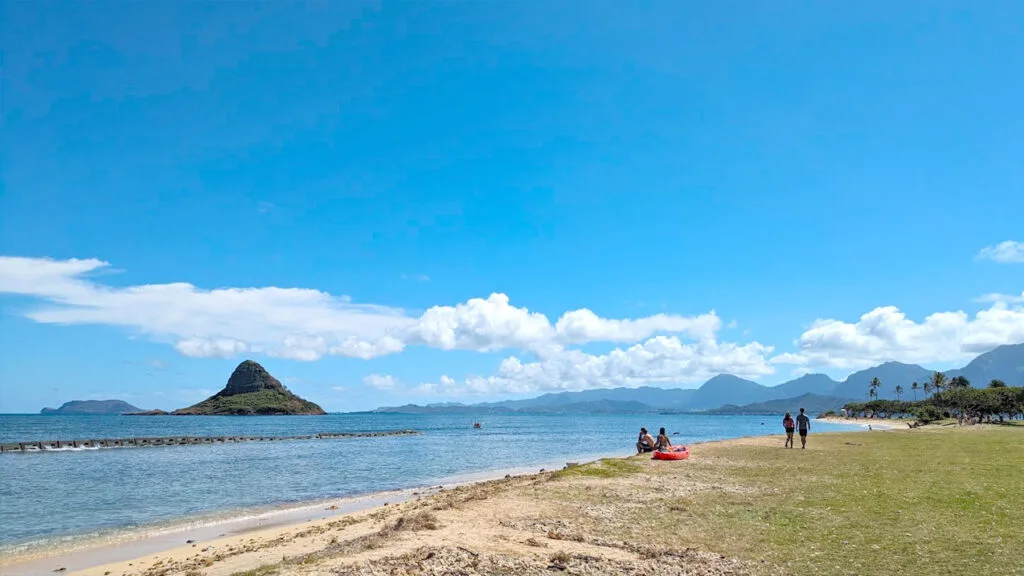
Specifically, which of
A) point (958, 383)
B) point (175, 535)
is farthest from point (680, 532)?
point (958, 383)

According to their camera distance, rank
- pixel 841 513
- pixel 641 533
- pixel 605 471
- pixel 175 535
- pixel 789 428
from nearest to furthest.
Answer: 1. pixel 641 533
2. pixel 841 513
3. pixel 175 535
4. pixel 605 471
5. pixel 789 428

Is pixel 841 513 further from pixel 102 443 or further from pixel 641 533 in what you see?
pixel 102 443

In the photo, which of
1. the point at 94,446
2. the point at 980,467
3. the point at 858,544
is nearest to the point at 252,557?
the point at 858,544

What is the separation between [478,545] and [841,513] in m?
8.84

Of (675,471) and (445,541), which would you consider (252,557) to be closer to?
(445,541)

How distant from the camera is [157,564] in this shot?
15227 mm

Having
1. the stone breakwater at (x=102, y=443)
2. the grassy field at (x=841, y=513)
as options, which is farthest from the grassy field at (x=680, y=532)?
the stone breakwater at (x=102, y=443)

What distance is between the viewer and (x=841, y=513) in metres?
14.8

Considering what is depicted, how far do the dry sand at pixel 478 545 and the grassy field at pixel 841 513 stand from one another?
504 mm

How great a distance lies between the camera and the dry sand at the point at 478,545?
10578 millimetres

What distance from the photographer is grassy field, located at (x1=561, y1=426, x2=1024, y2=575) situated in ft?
35.6

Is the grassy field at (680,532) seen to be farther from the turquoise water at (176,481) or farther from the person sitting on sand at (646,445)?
the person sitting on sand at (646,445)

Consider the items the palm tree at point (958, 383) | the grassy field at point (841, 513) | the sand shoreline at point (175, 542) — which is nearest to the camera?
the grassy field at point (841, 513)

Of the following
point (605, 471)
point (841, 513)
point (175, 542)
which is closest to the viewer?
point (841, 513)
